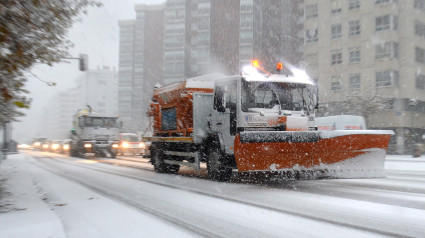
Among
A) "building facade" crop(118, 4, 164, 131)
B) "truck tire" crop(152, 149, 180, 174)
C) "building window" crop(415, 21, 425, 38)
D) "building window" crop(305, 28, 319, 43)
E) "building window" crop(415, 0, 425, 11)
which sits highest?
"building facade" crop(118, 4, 164, 131)

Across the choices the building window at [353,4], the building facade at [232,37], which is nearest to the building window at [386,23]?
the building window at [353,4]

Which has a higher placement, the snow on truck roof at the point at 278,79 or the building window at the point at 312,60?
the building window at the point at 312,60

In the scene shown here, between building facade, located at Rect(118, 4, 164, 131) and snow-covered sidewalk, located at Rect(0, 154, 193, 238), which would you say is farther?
building facade, located at Rect(118, 4, 164, 131)

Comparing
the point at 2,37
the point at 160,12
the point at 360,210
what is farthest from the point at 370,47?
the point at 160,12

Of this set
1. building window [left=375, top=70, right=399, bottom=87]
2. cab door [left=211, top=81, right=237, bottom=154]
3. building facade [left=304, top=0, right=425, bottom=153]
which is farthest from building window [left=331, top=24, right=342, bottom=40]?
cab door [left=211, top=81, right=237, bottom=154]

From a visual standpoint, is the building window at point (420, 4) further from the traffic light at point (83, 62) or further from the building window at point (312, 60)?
the traffic light at point (83, 62)

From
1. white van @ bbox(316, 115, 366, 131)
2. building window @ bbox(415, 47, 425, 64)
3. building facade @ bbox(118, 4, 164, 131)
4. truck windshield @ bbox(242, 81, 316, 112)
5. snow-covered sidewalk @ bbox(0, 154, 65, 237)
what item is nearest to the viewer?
snow-covered sidewalk @ bbox(0, 154, 65, 237)

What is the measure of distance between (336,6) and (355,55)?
20.5 ft

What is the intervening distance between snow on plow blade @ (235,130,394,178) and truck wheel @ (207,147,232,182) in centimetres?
123

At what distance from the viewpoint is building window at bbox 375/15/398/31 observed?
3722 centimetres

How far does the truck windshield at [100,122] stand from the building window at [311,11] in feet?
89.0

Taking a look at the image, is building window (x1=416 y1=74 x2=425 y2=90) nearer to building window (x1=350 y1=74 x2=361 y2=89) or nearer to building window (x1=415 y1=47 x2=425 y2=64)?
building window (x1=415 y1=47 x2=425 y2=64)

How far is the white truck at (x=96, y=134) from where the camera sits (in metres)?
25.2

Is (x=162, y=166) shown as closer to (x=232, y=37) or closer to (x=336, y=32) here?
(x=336, y=32)
